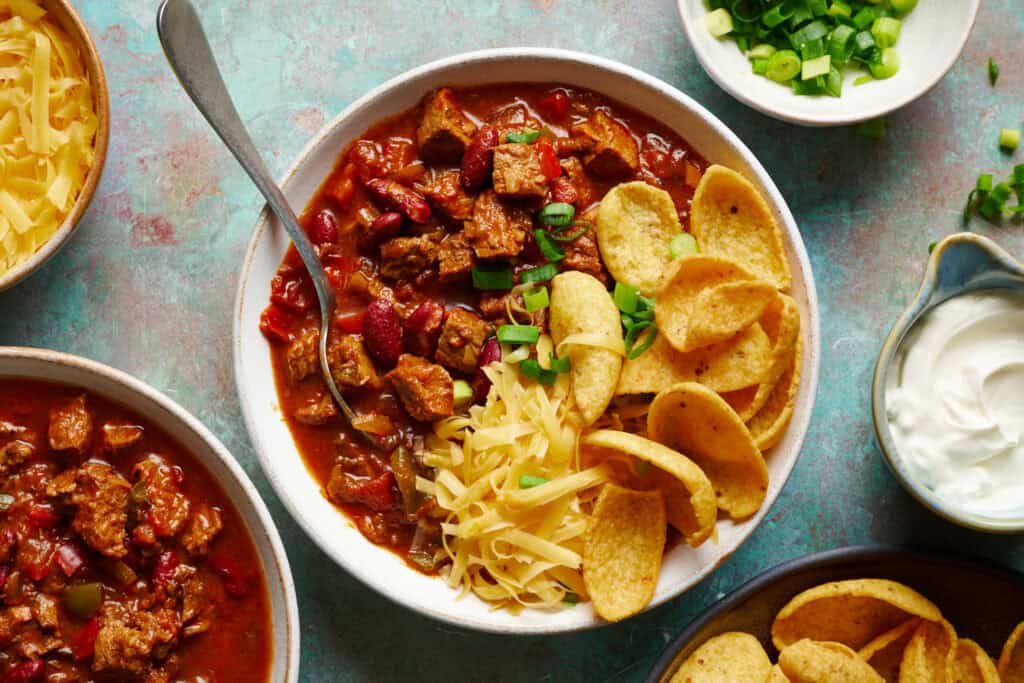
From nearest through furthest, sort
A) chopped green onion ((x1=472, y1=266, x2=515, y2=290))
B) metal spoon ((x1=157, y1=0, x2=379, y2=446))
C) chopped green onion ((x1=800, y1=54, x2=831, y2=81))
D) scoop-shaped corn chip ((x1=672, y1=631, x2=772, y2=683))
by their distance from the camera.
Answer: metal spoon ((x1=157, y1=0, x2=379, y2=446)) → scoop-shaped corn chip ((x1=672, y1=631, x2=772, y2=683)) → chopped green onion ((x1=472, y1=266, x2=515, y2=290)) → chopped green onion ((x1=800, y1=54, x2=831, y2=81))

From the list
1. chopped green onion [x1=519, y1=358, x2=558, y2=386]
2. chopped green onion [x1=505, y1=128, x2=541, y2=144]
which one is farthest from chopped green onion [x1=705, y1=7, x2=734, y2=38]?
chopped green onion [x1=519, y1=358, x2=558, y2=386]

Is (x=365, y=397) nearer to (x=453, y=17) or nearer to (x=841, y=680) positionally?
(x=453, y=17)

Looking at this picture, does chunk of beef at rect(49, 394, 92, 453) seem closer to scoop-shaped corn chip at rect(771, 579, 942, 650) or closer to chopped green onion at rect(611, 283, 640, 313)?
chopped green onion at rect(611, 283, 640, 313)

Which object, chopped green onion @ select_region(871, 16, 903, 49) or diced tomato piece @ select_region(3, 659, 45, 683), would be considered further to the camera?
chopped green onion @ select_region(871, 16, 903, 49)

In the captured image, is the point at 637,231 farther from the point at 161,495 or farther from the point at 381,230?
the point at 161,495

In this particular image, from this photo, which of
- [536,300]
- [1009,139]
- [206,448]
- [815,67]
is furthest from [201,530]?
[1009,139]
